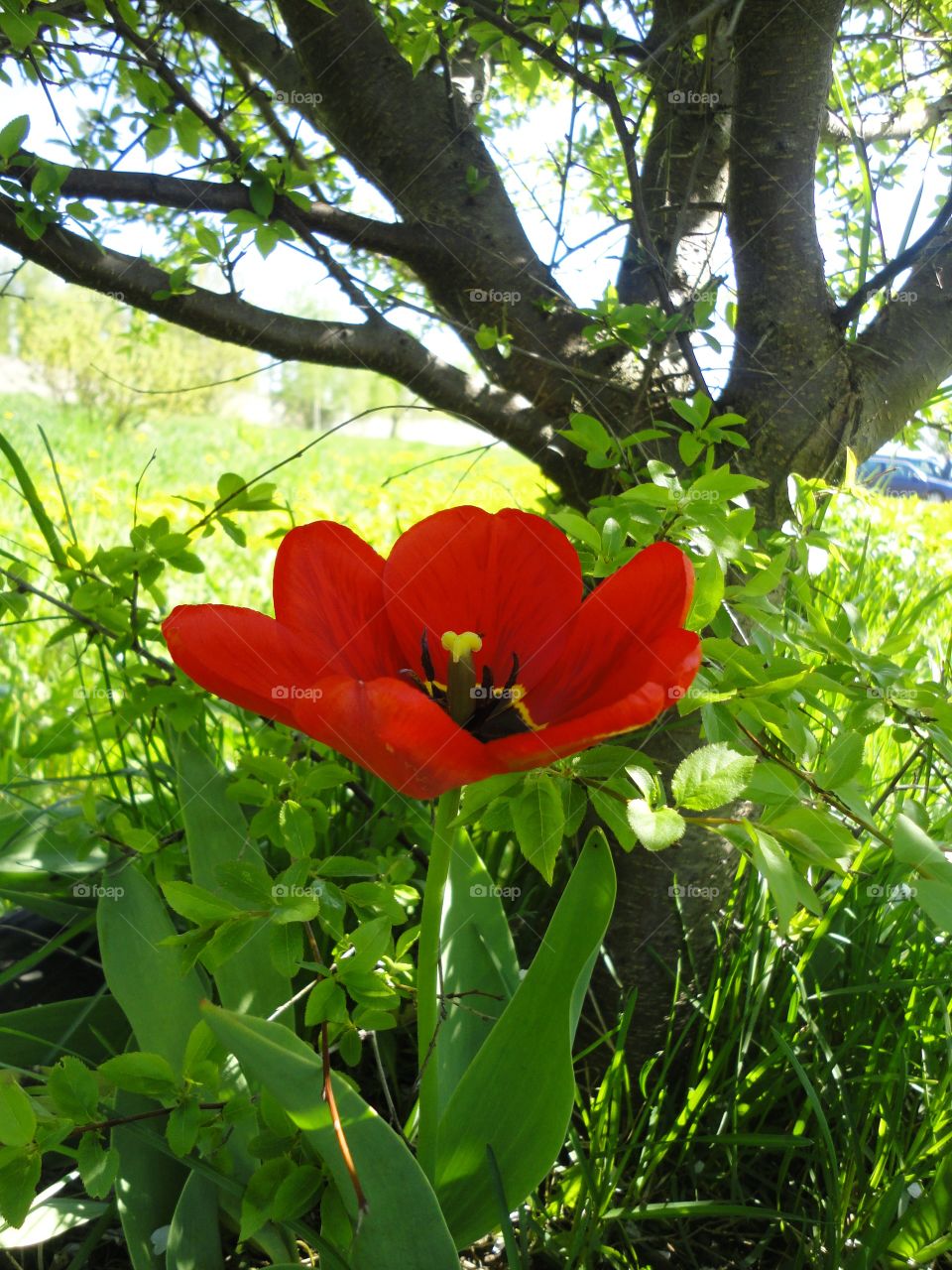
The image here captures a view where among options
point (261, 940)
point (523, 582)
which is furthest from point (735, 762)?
point (261, 940)

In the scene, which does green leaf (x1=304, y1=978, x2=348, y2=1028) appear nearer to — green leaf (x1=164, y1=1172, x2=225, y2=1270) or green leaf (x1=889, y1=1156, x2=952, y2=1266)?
green leaf (x1=164, y1=1172, x2=225, y2=1270)

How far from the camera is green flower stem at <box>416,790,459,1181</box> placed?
2.17 ft

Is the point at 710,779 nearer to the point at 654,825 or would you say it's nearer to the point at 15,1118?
the point at 654,825

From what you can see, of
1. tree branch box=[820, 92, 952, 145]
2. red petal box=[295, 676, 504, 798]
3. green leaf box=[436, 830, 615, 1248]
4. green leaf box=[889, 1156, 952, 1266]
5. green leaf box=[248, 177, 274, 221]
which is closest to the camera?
red petal box=[295, 676, 504, 798]

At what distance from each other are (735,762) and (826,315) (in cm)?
87

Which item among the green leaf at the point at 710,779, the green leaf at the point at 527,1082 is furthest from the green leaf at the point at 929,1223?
the green leaf at the point at 710,779

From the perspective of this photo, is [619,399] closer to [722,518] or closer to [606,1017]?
[722,518]

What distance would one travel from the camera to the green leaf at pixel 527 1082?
2.48 ft

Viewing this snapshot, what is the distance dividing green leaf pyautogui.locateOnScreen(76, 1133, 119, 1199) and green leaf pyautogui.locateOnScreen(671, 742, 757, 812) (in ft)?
1.51

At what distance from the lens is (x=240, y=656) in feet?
2.13

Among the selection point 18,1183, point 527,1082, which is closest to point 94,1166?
point 18,1183

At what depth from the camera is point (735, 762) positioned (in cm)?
61

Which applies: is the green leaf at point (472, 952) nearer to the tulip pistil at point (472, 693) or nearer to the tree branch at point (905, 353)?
the tulip pistil at point (472, 693)

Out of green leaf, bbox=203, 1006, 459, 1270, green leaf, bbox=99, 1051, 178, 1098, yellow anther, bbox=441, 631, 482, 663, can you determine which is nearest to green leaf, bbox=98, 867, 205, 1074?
green leaf, bbox=99, 1051, 178, 1098
